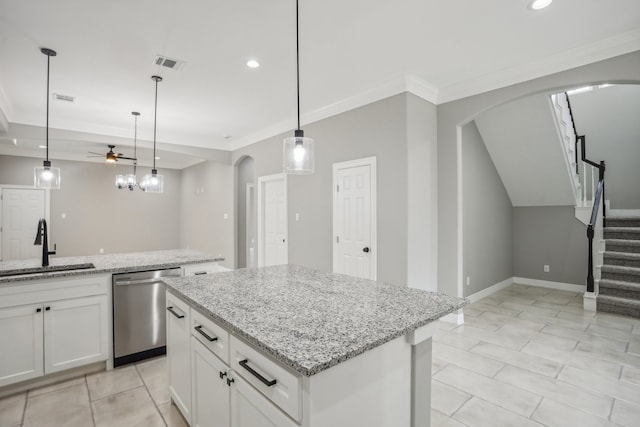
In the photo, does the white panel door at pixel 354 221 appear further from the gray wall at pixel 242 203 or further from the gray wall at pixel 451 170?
the gray wall at pixel 242 203

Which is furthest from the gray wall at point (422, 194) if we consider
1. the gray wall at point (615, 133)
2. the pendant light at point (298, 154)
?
the gray wall at point (615, 133)

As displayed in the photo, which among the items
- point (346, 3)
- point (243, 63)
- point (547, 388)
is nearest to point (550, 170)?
point (547, 388)

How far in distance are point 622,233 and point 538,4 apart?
443cm

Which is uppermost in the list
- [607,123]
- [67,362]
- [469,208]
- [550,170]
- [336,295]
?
[607,123]

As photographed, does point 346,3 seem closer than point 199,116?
Yes

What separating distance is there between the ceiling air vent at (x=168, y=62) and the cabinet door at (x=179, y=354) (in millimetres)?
Answer: 2381

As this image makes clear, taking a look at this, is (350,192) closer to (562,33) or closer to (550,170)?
(562,33)

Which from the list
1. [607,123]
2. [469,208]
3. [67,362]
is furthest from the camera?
[607,123]

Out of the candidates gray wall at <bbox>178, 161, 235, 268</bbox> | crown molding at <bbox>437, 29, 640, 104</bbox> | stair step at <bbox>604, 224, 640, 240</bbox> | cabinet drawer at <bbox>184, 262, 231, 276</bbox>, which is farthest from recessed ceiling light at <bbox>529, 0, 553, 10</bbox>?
gray wall at <bbox>178, 161, 235, 268</bbox>

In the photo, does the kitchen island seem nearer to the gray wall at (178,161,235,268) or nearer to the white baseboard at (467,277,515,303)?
the white baseboard at (467,277,515,303)

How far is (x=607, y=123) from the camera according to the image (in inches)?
213

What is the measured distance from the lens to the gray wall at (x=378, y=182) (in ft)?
11.9

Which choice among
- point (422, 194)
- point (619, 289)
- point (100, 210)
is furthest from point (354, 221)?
point (100, 210)

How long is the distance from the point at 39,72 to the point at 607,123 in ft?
27.1
